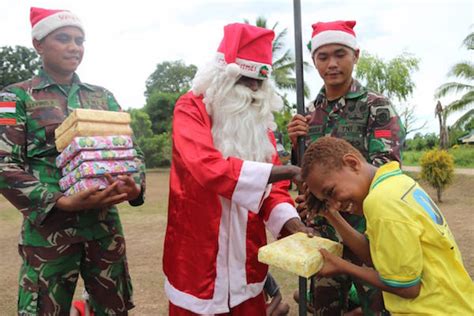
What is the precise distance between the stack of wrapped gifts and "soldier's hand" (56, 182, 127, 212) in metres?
0.03

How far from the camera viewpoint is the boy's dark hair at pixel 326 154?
2004 mm

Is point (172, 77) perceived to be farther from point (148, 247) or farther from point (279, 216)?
point (279, 216)

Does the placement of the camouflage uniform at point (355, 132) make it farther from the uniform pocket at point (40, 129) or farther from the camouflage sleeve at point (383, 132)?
the uniform pocket at point (40, 129)

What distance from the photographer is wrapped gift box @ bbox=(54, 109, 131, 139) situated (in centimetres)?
232

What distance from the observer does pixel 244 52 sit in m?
2.67

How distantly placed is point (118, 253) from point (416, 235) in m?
1.78

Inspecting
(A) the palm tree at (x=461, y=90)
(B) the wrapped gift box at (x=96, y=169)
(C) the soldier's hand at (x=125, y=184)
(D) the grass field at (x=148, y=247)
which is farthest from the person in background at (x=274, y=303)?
(A) the palm tree at (x=461, y=90)

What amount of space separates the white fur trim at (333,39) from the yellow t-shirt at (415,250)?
4.26ft

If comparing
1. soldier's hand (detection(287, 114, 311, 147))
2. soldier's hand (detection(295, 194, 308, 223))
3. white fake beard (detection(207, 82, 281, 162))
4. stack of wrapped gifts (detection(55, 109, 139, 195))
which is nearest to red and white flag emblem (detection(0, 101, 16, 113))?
stack of wrapped gifts (detection(55, 109, 139, 195))

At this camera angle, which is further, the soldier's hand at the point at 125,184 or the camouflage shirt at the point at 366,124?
the camouflage shirt at the point at 366,124

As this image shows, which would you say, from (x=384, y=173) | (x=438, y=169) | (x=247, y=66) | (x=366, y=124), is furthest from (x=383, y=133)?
(x=438, y=169)

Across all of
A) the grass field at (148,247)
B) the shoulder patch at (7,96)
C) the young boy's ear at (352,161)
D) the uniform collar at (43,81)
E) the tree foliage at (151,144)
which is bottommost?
the tree foliage at (151,144)

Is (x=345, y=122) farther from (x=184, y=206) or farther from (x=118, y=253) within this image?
(x=118, y=253)

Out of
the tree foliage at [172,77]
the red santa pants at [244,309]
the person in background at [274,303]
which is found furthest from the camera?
the tree foliage at [172,77]
